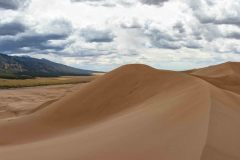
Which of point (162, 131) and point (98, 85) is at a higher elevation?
point (98, 85)

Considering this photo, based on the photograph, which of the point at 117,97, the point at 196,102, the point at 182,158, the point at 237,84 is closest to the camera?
the point at 182,158

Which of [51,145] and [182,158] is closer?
[182,158]

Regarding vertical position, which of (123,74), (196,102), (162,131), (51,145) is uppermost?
(123,74)

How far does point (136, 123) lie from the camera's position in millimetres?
9469

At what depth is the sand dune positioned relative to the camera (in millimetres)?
7129

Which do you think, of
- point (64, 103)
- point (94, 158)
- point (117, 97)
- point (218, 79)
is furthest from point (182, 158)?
point (218, 79)

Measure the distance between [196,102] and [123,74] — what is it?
6.91 m

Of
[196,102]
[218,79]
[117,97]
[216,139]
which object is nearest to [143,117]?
[196,102]

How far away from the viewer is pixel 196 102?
938 centimetres

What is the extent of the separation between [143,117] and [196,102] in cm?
147

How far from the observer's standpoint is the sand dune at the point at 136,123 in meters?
7.13

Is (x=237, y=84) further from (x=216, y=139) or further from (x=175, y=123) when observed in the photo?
(x=216, y=139)

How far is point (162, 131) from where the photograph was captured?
27.0ft

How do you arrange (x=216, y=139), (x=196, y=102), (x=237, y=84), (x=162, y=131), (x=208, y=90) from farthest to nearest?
(x=237, y=84) → (x=208, y=90) → (x=196, y=102) → (x=162, y=131) → (x=216, y=139)
